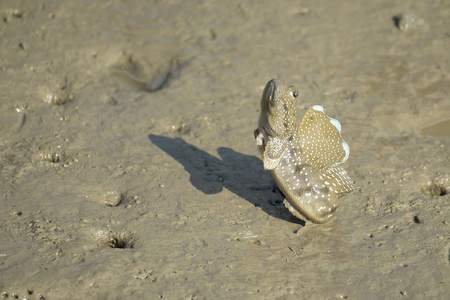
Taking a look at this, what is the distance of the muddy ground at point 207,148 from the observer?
380 centimetres

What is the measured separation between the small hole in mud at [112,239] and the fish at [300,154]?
4.26 feet

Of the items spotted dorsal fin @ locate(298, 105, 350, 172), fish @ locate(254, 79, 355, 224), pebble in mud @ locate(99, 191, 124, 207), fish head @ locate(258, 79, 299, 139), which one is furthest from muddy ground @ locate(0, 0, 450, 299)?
fish head @ locate(258, 79, 299, 139)

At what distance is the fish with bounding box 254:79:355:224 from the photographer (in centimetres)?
413

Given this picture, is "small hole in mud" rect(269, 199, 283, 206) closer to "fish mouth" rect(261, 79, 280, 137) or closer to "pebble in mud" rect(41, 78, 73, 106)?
"fish mouth" rect(261, 79, 280, 137)

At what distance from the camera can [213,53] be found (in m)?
6.57

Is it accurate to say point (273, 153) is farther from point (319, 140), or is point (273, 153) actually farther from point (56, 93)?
point (56, 93)

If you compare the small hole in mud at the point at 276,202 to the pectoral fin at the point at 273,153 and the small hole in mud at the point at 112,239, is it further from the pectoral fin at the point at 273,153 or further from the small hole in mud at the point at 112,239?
the small hole in mud at the point at 112,239

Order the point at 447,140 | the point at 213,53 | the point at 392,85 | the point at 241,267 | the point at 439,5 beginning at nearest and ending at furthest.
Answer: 1. the point at 241,267
2. the point at 447,140
3. the point at 392,85
4. the point at 213,53
5. the point at 439,5

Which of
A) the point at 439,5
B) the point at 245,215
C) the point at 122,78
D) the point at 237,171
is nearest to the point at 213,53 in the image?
the point at 122,78

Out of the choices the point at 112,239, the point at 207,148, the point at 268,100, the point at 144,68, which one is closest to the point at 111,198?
the point at 112,239

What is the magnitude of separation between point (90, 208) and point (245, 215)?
4.46 feet

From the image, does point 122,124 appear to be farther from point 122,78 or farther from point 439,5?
point 439,5

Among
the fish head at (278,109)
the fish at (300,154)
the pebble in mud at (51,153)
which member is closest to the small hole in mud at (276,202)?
the fish at (300,154)

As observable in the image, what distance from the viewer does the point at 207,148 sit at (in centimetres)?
527
